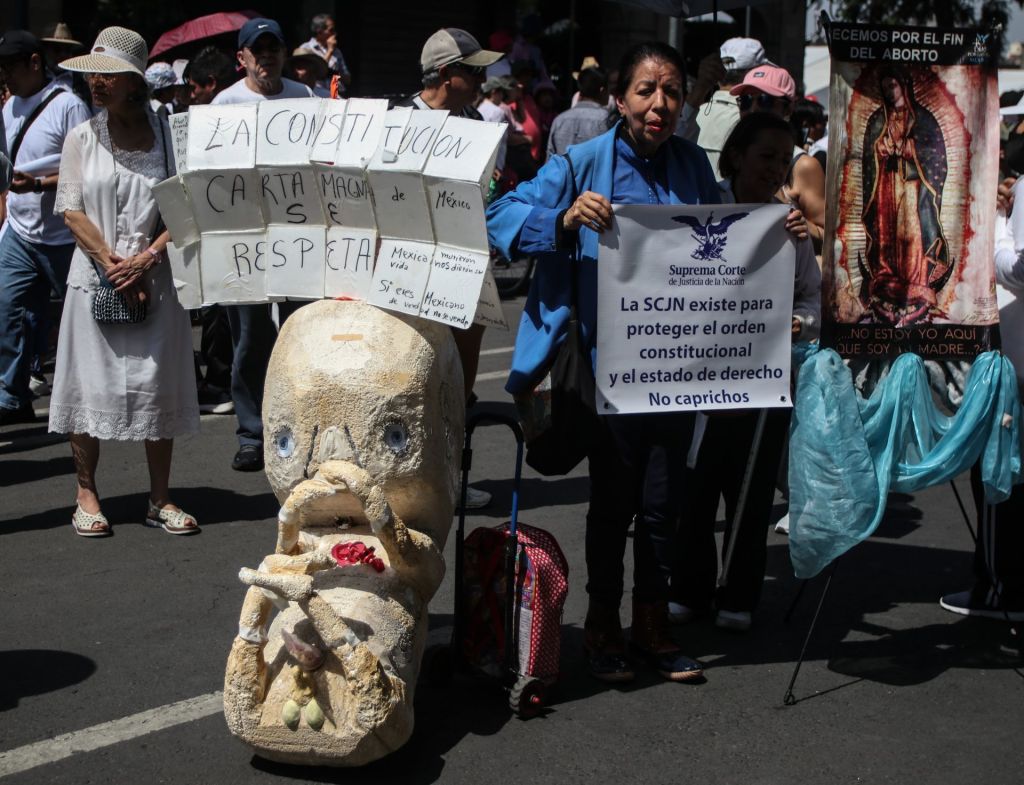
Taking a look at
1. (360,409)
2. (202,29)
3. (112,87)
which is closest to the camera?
(360,409)

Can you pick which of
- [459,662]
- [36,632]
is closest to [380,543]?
[459,662]

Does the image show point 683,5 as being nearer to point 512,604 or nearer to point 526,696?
point 512,604

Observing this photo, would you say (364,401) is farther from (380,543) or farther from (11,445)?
(11,445)

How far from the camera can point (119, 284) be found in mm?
5801

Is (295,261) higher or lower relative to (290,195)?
lower

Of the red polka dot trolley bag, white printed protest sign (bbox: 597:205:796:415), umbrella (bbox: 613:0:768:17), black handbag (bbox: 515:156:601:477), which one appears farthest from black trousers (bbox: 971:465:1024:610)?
umbrella (bbox: 613:0:768:17)

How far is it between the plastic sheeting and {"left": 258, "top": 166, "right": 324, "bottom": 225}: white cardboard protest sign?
1.78 meters

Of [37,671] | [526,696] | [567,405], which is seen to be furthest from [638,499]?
[37,671]

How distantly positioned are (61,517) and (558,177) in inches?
128

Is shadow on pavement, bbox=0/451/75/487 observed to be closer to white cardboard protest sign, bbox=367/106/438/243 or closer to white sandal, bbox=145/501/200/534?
white sandal, bbox=145/501/200/534

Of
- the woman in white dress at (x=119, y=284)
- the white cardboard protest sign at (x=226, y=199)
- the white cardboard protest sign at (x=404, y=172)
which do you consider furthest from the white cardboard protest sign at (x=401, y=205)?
the woman in white dress at (x=119, y=284)

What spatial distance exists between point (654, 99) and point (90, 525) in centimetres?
328

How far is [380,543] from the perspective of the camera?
3979 millimetres

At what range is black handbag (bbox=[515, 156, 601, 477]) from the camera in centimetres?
446
